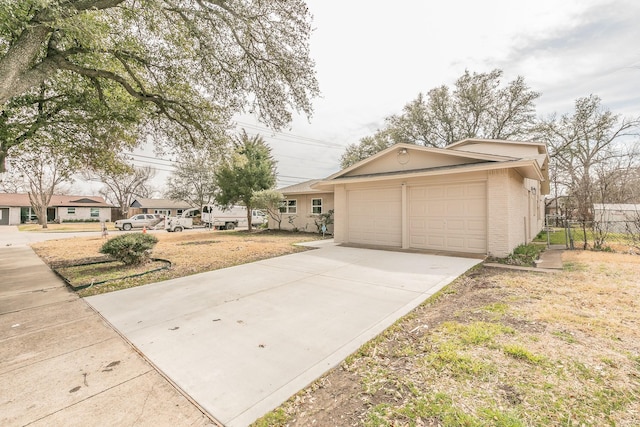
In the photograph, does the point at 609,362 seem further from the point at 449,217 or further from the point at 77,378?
the point at 449,217

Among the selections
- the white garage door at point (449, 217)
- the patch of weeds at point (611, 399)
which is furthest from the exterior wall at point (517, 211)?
the patch of weeds at point (611, 399)

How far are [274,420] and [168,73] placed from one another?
9.27m

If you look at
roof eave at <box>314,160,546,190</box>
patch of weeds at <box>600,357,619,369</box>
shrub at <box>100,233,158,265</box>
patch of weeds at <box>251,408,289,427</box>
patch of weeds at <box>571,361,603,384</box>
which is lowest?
patch of weeds at <box>251,408,289,427</box>

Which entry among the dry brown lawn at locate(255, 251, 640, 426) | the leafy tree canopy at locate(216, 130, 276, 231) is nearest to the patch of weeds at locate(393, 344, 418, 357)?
the dry brown lawn at locate(255, 251, 640, 426)

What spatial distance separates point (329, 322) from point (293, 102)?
6.48 m

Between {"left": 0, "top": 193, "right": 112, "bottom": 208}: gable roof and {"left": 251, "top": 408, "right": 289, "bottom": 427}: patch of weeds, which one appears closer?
{"left": 251, "top": 408, "right": 289, "bottom": 427}: patch of weeds

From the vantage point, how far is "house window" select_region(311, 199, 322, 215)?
59.5 feet

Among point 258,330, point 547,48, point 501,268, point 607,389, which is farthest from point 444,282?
point 547,48

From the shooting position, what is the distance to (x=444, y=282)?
223 inches

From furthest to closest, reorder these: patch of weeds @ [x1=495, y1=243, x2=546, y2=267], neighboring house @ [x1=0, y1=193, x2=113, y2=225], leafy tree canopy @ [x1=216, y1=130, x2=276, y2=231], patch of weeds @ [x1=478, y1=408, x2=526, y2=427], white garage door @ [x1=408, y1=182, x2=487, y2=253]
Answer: neighboring house @ [x1=0, y1=193, x2=113, y2=225] → leafy tree canopy @ [x1=216, y1=130, x2=276, y2=231] → white garage door @ [x1=408, y1=182, x2=487, y2=253] → patch of weeds @ [x1=495, y1=243, x2=546, y2=267] → patch of weeds @ [x1=478, y1=408, x2=526, y2=427]

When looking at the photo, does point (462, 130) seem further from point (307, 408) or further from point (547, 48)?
point (307, 408)

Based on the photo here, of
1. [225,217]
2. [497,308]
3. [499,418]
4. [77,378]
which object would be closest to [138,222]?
[225,217]

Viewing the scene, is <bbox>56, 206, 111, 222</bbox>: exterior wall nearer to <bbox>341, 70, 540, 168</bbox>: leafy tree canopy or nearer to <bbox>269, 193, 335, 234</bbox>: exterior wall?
<bbox>269, 193, 335, 234</bbox>: exterior wall

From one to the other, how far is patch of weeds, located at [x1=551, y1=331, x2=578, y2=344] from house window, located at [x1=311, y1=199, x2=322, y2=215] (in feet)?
49.8
